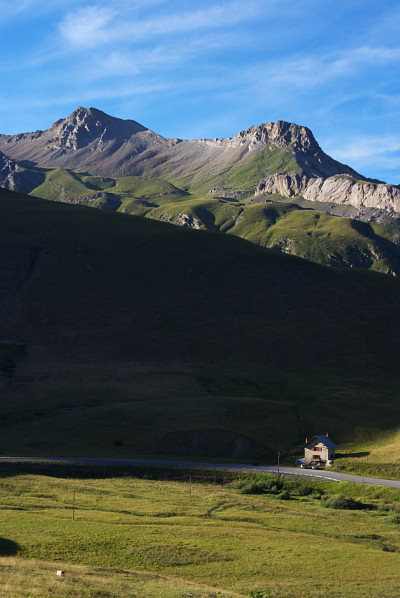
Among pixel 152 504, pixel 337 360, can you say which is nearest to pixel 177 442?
pixel 152 504

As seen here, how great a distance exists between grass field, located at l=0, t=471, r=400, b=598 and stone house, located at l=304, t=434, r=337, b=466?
17080 millimetres

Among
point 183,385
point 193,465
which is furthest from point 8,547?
point 183,385

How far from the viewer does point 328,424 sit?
384 feet

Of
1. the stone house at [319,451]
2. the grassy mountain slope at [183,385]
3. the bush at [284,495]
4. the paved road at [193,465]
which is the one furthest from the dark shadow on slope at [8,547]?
the stone house at [319,451]

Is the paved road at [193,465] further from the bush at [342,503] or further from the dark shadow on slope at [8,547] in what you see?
Answer: the dark shadow on slope at [8,547]

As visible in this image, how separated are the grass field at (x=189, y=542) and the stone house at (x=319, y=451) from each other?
1708 centimetres

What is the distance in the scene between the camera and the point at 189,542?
164 feet

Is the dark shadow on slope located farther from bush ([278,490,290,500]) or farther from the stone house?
the stone house

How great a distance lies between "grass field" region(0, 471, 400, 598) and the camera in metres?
37.7

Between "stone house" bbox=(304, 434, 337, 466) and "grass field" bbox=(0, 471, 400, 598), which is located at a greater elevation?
"stone house" bbox=(304, 434, 337, 466)

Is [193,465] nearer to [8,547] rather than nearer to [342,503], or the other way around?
[342,503]

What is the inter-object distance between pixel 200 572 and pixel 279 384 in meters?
121

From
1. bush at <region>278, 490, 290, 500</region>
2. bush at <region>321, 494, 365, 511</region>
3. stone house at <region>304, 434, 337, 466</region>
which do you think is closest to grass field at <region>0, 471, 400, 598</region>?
bush at <region>278, 490, 290, 500</region>

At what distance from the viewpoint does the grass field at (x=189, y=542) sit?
3766 centimetres
